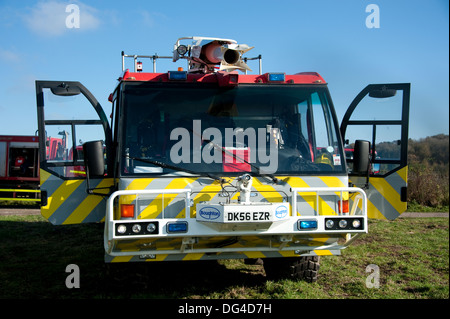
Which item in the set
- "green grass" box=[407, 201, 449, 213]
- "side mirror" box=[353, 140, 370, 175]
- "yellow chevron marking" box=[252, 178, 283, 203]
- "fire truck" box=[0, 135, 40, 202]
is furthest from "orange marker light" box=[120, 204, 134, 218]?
"fire truck" box=[0, 135, 40, 202]

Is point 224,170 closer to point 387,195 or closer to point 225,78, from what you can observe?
point 225,78

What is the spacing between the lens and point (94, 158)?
4.59 metres

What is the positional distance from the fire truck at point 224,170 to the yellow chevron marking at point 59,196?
0.01m

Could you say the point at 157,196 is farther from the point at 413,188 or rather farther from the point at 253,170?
the point at 413,188

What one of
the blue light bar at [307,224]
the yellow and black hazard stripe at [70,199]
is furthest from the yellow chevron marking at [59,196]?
the blue light bar at [307,224]

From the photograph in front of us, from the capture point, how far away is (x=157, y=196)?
14.8 feet

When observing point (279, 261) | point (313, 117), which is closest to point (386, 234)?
point (279, 261)

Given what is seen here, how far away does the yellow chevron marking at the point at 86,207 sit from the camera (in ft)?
16.5

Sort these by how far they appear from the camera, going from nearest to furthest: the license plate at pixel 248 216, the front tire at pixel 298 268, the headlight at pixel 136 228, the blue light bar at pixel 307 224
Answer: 1. the license plate at pixel 248 216
2. the headlight at pixel 136 228
3. the blue light bar at pixel 307 224
4. the front tire at pixel 298 268

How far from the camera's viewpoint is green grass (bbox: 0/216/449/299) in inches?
208

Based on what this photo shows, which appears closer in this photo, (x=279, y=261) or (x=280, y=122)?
(x=280, y=122)

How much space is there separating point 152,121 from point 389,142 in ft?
8.83

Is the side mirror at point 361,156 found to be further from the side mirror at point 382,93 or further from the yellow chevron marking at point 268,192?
the yellow chevron marking at point 268,192

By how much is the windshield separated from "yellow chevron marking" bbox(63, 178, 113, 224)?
0.54m
